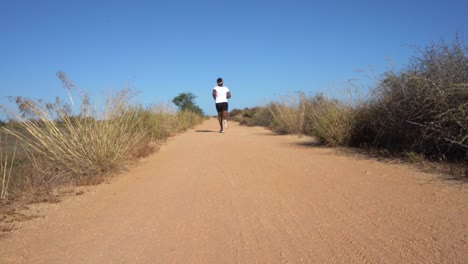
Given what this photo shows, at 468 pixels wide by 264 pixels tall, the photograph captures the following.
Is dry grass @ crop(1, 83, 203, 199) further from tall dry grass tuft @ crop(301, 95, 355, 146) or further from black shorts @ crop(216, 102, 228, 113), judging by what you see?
black shorts @ crop(216, 102, 228, 113)

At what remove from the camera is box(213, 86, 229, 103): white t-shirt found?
1363cm

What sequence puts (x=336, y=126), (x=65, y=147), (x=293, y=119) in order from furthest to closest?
1. (x=293, y=119)
2. (x=336, y=126)
3. (x=65, y=147)

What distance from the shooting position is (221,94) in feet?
44.8

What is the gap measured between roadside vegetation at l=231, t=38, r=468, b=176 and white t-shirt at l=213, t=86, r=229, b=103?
228 inches

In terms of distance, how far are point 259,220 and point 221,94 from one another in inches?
408

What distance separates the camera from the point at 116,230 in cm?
349

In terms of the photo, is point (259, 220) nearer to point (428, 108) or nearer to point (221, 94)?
point (428, 108)

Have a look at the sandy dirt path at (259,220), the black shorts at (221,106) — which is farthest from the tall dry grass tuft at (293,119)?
the sandy dirt path at (259,220)

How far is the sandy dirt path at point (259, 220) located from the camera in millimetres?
2846

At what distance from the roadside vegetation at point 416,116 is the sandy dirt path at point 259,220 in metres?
0.77

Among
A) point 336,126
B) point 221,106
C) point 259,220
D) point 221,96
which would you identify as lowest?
point 259,220

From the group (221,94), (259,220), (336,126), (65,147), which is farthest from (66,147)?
(221,94)

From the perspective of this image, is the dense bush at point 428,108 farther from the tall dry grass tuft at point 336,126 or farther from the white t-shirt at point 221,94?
the white t-shirt at point 221,94

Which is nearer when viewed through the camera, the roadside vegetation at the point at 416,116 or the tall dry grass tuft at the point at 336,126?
the roadside vegetation at the point at 416,116
